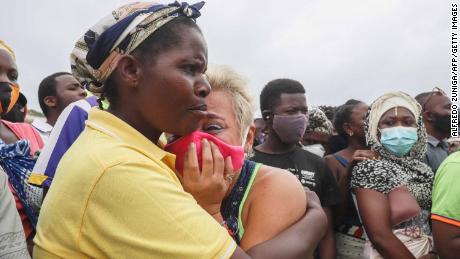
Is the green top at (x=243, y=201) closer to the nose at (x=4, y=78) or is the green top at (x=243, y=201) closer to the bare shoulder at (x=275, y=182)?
the bare shoulder at (x=275, y=182)

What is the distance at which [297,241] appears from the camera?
65.6 inches

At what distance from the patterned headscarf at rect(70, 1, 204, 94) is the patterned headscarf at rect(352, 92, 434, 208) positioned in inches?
91.1

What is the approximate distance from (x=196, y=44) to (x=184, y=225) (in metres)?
0.62

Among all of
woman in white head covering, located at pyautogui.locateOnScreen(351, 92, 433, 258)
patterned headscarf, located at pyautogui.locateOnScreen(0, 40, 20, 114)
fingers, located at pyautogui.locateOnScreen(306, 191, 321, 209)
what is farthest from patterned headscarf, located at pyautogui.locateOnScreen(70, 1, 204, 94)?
woman in white head covering, located at pyautogui.locateOnScreen(351, 92, 433, 258)

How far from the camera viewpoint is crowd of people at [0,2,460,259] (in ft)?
3.87

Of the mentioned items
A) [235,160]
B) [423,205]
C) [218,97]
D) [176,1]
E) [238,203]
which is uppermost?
[176,1]

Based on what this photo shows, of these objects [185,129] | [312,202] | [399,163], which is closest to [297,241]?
[312,202]

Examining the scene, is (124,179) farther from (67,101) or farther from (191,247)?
(67,101)

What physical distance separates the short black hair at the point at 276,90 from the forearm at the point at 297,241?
2.58 meters

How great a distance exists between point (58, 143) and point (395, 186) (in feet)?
7.73

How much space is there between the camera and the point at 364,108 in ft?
17.7

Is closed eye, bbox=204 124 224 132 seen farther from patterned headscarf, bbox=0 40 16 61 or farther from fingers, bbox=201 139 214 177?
patterned headscarf, bbox=0 40 16 61

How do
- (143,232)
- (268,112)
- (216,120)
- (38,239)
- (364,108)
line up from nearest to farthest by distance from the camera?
(143,232) < (38,239) < (216,120) < (268,112) < (364,108)

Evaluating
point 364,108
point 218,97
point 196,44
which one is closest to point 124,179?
point 196,44
